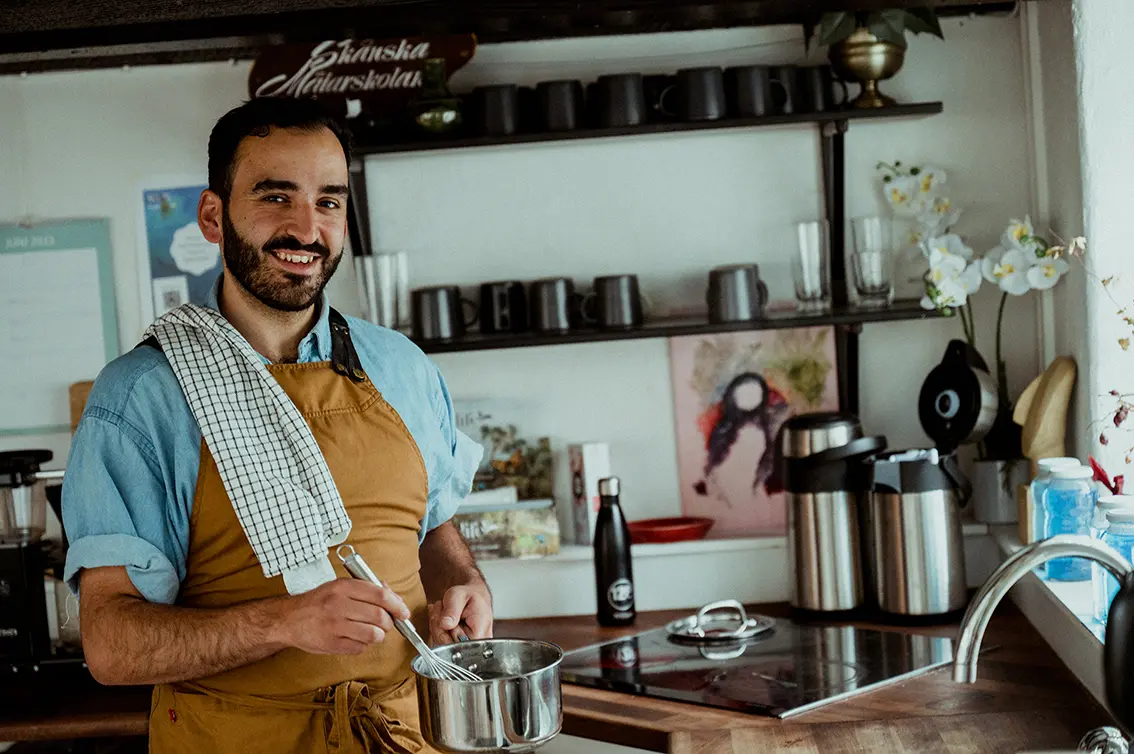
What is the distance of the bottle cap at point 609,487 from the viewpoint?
266cm

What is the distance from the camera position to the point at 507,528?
108 inches

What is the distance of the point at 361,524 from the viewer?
6.01 feet

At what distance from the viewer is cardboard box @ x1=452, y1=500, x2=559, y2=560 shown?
8.99 feet

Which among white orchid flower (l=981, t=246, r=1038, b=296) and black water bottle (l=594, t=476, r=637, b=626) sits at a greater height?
white orchid flower (l=981, t=246, r=1038, b=296)

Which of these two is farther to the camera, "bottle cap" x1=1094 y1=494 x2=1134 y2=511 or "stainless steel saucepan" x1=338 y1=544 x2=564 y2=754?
"bottle cap" x1=1094 y1=494 x2=1134 y2=511

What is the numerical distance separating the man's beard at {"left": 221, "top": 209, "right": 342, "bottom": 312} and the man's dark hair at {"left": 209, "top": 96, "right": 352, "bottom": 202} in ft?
0.26

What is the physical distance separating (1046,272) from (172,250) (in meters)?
1.82

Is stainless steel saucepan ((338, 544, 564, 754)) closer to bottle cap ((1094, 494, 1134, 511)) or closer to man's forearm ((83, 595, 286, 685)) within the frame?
man's forearm ((83, 595, 286, 685))

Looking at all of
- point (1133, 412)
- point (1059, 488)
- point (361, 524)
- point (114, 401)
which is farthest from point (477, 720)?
point (1133, 412)

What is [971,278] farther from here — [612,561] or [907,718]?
[907,718]

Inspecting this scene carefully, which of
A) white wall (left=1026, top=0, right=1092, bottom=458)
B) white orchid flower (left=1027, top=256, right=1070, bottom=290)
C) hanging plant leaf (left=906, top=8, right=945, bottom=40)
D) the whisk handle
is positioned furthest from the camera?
hanging plant leaf (left=906, top=8, right=945, bottom=40)

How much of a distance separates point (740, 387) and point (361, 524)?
1222 mm

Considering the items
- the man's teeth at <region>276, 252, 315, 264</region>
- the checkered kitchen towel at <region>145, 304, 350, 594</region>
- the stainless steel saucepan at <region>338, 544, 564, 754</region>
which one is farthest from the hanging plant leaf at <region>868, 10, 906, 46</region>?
the stainless steel saucepan at <region>338, 544, 564, 754</region>

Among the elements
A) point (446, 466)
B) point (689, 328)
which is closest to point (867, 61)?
point (689, 328)
